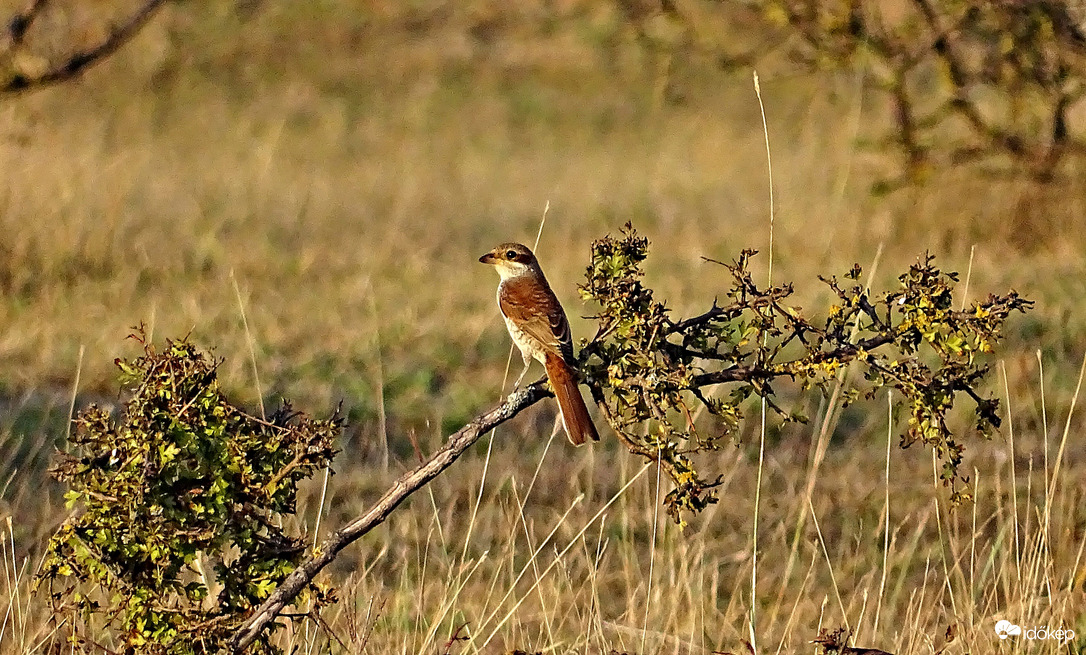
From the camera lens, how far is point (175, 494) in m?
2.74

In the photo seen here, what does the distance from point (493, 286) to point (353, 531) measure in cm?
680

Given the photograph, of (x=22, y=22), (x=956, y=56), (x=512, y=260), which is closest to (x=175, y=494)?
(x=512, y=260)

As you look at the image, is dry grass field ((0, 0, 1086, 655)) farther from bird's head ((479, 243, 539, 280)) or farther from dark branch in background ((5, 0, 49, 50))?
dark branch in background ((5, 0, 49, 50))

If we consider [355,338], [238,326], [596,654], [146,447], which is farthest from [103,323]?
[146,447]

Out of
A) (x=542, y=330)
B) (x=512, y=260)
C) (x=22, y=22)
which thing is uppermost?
(x=22, y=22)

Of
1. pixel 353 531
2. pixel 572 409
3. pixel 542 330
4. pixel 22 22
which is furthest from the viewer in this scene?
→ pixel 22 22

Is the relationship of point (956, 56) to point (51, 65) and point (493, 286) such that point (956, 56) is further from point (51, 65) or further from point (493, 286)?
point (51, 65)

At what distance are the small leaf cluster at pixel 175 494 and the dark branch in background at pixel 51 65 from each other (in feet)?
17.3

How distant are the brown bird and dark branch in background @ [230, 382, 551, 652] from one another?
1.68 feet

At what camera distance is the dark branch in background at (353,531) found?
2699 millimetres

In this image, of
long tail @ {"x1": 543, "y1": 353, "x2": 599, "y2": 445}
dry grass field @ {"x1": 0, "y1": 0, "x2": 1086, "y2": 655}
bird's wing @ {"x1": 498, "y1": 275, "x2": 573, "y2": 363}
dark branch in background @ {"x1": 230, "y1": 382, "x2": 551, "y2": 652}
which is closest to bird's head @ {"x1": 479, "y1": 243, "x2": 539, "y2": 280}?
bird's wing @ {"x1": 498, "y1": 275, "x2": 573, "y2": 363}

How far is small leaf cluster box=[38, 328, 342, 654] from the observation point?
2.69 meters

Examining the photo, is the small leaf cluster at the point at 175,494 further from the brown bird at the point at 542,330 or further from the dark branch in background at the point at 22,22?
the dark branch in background at the point at 22,22

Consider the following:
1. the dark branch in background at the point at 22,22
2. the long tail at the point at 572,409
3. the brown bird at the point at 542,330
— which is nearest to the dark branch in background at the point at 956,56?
the dark branch in background at the point at 22,22
